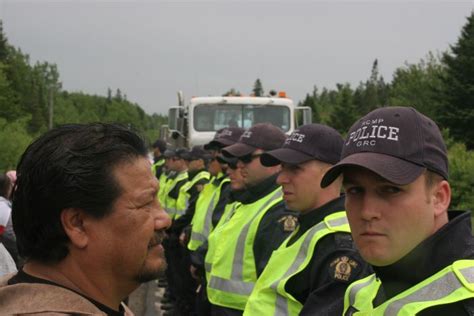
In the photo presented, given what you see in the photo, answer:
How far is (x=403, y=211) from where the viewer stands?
1988mm

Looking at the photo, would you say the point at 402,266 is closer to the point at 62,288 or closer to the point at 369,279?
the point at 369,279

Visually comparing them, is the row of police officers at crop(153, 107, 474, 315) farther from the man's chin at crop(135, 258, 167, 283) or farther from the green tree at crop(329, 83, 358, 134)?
the green tree at crop(329, 83, 358, 134)

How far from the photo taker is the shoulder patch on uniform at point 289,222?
12.0ft

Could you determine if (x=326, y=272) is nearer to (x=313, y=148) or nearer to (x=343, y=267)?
(x=343, y=267)

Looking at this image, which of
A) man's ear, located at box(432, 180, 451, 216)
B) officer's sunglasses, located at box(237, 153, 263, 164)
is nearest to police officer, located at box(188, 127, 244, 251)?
officer's sunglasses, located at box(237, 153, 263, 164)

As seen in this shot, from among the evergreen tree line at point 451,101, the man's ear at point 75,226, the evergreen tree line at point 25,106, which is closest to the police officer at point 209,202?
the man's ear at point 75,226

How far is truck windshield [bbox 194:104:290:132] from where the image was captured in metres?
12.5

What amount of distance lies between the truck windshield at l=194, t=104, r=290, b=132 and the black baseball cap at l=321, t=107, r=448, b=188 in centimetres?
1027

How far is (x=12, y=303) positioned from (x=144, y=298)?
872 cm

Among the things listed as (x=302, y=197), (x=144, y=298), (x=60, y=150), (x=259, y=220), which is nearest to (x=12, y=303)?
(x=60, y=150)

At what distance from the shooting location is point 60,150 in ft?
5.44

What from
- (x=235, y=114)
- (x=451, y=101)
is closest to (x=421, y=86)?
(x=451, y=101)

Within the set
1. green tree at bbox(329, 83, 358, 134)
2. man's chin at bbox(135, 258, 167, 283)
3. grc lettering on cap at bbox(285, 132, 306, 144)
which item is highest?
grc lettering on cap at bbox(285, 132, 306, 144)

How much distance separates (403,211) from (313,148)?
1.49 m
